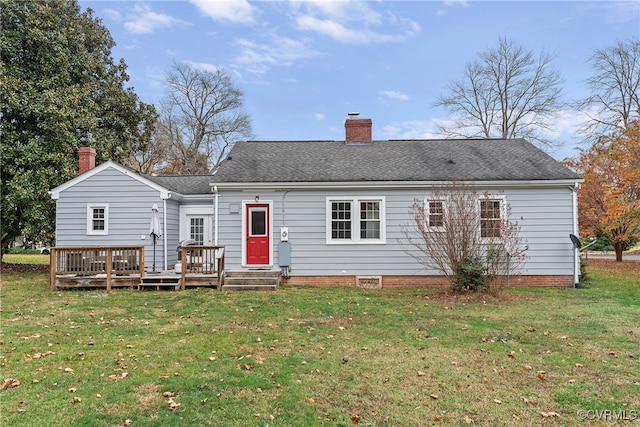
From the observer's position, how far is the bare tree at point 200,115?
1250 inches

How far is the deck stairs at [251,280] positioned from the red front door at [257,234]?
575mm

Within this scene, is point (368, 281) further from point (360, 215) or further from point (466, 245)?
point (466, 245)

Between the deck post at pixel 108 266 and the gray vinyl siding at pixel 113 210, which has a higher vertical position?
the gray vinyl siding at pixel 113 210

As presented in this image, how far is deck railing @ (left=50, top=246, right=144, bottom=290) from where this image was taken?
10164 millimetres

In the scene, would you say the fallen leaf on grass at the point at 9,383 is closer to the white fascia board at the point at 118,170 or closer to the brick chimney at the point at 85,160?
the white fascia board at the point at 118,170

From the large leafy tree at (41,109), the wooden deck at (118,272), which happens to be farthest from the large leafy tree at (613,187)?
the large leafy tree at (41,109)

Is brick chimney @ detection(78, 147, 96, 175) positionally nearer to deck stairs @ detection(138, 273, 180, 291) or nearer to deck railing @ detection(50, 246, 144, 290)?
deck railing @ detection(50, 246, 144, 290)

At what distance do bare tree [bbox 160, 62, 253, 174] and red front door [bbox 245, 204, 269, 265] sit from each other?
21664 millimetres

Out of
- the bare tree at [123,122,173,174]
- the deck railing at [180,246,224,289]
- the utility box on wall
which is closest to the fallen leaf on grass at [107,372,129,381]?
the deck railing at [180,246,224,289]

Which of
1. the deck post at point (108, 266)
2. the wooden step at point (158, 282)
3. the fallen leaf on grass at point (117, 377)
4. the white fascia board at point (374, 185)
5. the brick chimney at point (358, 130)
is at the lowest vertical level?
the fallen leaf on grass at point (117, 377)

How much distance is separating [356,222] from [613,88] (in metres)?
21.8

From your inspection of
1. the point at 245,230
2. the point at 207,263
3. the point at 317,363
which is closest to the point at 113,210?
the point at 207,263

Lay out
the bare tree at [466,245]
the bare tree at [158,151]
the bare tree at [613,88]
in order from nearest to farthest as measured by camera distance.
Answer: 1. the bare tree at [466,245]
2. the bare tree at [613,88]
3. the bare tree at [158,151]

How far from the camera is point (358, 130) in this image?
13.9m
